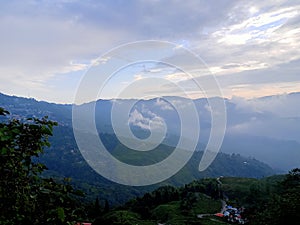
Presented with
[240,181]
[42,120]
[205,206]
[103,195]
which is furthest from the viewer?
[103,195]

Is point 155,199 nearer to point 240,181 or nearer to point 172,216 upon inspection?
point 172,216

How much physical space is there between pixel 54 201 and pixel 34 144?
2.74 feet

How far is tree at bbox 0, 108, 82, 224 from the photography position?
164 inches

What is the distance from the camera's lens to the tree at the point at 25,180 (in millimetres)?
4164

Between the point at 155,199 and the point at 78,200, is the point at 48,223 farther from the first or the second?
the point at 155,199

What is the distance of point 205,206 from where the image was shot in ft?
266

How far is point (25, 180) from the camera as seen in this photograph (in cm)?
439

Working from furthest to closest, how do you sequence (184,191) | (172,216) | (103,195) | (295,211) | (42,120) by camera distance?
(103,195) < (184,191) < (172,216) < (295,211) < (42,120)

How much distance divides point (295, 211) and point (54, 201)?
2336 centimetres

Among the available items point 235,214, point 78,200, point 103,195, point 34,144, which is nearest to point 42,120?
point 34,144

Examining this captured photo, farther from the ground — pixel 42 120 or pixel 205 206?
pixel 42 120

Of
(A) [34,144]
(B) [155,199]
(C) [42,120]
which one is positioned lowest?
(B) [155,199]

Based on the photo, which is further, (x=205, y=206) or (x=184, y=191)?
(x=184, y=191)

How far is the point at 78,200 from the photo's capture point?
186 inches
